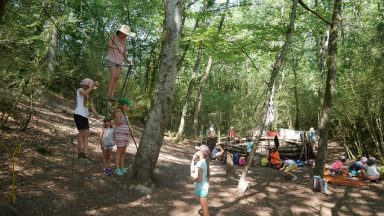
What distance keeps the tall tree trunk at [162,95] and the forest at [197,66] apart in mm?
21

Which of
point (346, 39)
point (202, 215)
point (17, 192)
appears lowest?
point (202, 215)

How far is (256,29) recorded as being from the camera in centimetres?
1095

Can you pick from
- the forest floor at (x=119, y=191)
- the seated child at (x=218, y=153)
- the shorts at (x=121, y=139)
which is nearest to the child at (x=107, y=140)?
the forest floor at (x=119, y=191)

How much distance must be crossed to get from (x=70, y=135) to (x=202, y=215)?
488cm

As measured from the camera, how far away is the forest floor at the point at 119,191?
18.5 feet

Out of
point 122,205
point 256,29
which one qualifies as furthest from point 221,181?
point 256,29

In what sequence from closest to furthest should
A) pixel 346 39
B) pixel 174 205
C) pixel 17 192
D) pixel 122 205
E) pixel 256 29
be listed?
pixel 17 192 < pixel 122 205 < pixel 174 205 < pixel 256 29 < pixel 346 39

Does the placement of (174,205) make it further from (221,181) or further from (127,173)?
(221,181)

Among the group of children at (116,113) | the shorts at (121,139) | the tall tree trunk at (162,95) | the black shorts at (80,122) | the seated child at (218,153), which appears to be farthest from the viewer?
the seated child at (218,153)

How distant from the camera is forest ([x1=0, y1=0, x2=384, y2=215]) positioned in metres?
7.28

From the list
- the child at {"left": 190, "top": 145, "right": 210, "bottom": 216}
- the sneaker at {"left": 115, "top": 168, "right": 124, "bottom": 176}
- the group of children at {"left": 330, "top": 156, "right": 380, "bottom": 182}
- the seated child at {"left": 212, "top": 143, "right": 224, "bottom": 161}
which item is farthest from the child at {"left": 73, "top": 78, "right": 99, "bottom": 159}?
the group of children at {"left": 330, "top": 156, "right": 380, "bottom": 182}

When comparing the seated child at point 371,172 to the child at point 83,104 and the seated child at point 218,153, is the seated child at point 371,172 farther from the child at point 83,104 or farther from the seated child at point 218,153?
the child at point 83,104

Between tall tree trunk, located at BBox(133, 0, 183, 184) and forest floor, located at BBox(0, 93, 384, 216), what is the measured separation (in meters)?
0.41

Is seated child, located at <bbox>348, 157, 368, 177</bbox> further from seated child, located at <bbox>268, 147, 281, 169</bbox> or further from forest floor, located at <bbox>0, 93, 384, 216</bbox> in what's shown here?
seated child, located at <bbox>268, 147, 281, 169</bbox>
